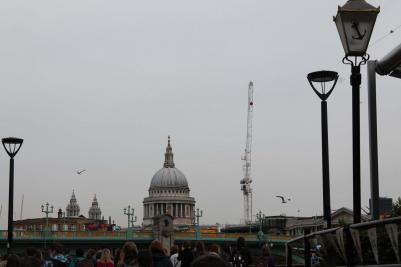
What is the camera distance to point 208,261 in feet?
16.5

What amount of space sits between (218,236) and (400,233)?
11806cm

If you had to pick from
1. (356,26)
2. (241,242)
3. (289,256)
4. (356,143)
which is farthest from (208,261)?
(241,242)

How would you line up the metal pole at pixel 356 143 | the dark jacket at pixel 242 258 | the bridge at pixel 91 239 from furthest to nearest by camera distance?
the bridge at pixel 91 239 → the dark jacket at pixel 242 258 → the metal pole at pixel 356 143

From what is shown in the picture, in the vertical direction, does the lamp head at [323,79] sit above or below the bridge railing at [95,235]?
above

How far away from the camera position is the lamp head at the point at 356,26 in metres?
10.0

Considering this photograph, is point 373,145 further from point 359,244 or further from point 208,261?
point 208,261

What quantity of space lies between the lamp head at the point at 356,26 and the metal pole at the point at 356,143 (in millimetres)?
295

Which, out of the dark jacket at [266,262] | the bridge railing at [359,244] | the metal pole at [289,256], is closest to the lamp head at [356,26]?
the bridge railing at [359,244]

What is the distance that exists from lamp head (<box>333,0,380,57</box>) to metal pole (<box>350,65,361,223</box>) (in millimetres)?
295

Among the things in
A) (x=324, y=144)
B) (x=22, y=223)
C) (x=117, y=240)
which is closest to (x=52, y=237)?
(x=117, y=240)

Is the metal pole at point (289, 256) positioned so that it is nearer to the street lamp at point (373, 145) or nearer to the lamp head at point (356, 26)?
the street lamp at point (373, 145)

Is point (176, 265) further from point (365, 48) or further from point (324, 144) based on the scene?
point (365, 48)

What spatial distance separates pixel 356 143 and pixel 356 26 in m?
1.59

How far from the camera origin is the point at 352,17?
10.1 metres
